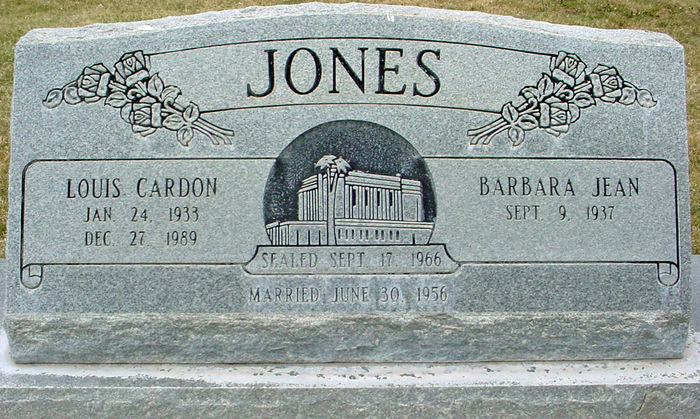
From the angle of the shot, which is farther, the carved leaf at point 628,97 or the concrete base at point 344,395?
the carved leaf at point 628,97

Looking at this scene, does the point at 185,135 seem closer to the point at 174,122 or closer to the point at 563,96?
the point at 174,122

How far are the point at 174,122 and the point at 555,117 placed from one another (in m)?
1.78

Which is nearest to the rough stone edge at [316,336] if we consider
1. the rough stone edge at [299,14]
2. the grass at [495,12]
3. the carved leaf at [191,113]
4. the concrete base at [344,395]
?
the concrete base at [344,395]

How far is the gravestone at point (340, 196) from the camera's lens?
329 cm

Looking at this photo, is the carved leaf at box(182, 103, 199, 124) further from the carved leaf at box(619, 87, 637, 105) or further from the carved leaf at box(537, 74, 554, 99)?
the carved leaf at box(619, 87, 637, 105)

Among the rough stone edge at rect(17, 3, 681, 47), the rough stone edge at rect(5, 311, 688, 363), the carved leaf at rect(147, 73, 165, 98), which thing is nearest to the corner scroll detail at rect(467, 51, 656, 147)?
the rough stone edge at rect(17, 3, 681, 47)

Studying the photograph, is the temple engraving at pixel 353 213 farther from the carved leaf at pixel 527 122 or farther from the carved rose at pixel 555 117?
the carved rose at pixel 555 117

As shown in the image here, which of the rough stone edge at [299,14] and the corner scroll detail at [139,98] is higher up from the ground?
the rough stone edge at [299,14]

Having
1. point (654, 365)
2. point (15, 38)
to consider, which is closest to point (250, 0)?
point (15, 38)

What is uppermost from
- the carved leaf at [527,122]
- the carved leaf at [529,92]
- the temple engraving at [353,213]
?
the carved leaf at [529,92]

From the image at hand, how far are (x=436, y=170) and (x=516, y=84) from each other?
56cm

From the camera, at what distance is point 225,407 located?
309cm

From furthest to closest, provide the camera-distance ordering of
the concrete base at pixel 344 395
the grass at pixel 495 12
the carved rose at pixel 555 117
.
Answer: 1. the grass at pixel 495 12
2. the carved rose at pixel 555 117
3. the concrete base at pixel 344 395

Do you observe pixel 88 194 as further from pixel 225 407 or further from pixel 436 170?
pixel 436 170
